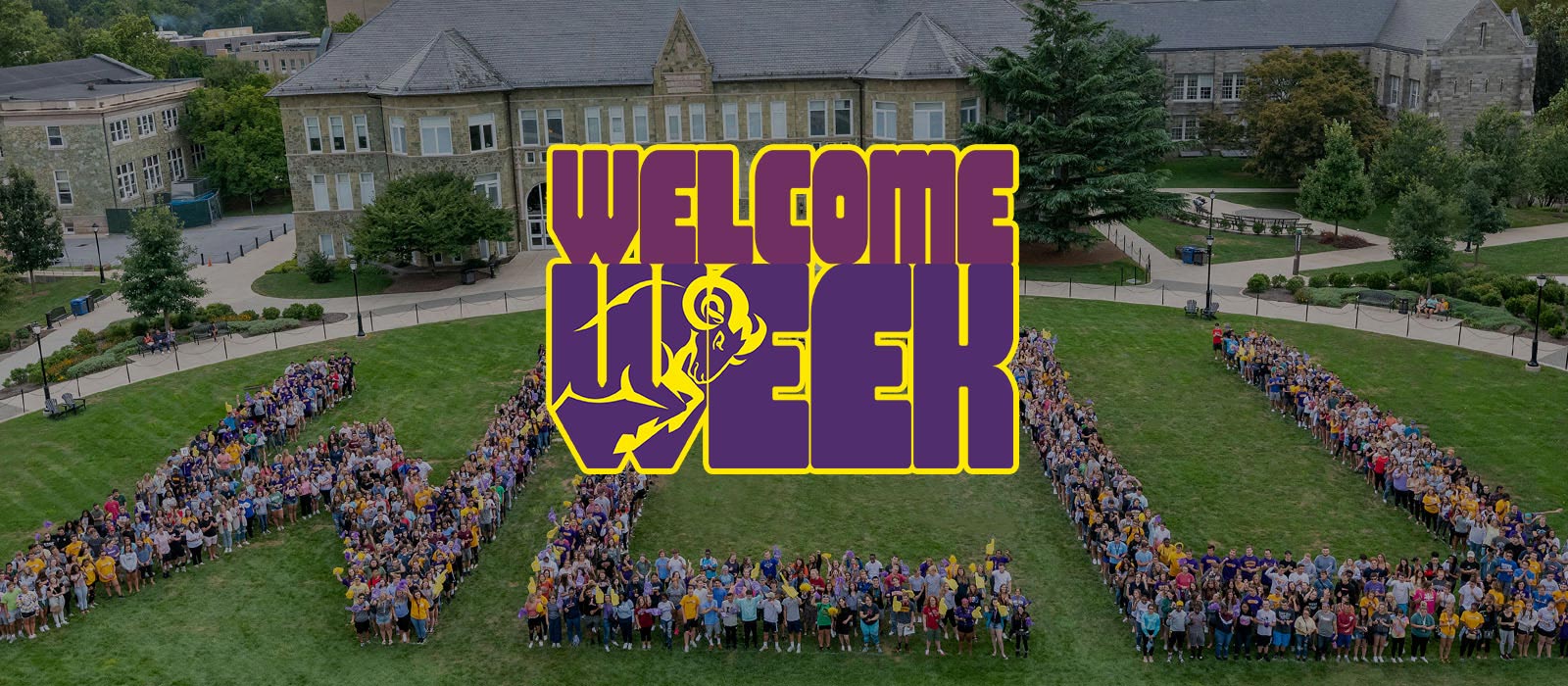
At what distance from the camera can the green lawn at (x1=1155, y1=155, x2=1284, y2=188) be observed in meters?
83.6

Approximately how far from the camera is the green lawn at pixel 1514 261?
59656 mm

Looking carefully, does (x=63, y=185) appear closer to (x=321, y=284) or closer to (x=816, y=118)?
(x=321, y=284)

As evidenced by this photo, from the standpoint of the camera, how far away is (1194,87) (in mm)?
91750

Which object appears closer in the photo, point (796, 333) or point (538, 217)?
point (796, 333)

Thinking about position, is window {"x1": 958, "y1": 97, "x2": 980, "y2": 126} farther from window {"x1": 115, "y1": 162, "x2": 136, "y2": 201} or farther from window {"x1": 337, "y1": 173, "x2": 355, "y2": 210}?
window {"x1": 115, "y1": 162, "x2": 136, "y2": 201}

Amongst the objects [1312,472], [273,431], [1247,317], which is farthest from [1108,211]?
[273,431]

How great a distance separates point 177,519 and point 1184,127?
248ft

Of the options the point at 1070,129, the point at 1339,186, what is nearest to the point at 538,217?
the point at 1070,129

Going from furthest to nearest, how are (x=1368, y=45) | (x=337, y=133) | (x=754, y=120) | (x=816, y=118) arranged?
(x=1368, y=45)
(x=816, y=118)
(x=754, y=120)
(x=337, y=133)

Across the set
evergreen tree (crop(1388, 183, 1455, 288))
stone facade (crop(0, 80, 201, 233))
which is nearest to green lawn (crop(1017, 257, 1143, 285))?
evergreen tree (crop(1388, 183, 1455, 288))

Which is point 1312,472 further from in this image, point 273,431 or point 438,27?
point 438,27

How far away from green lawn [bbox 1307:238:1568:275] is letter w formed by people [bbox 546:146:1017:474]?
19142 mm

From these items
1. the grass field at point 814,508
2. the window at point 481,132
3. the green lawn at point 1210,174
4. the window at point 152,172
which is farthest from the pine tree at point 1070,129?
the window at point 152,172

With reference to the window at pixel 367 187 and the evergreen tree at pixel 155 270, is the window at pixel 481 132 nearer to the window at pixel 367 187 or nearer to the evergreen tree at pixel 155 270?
the window at pixel 367 187
